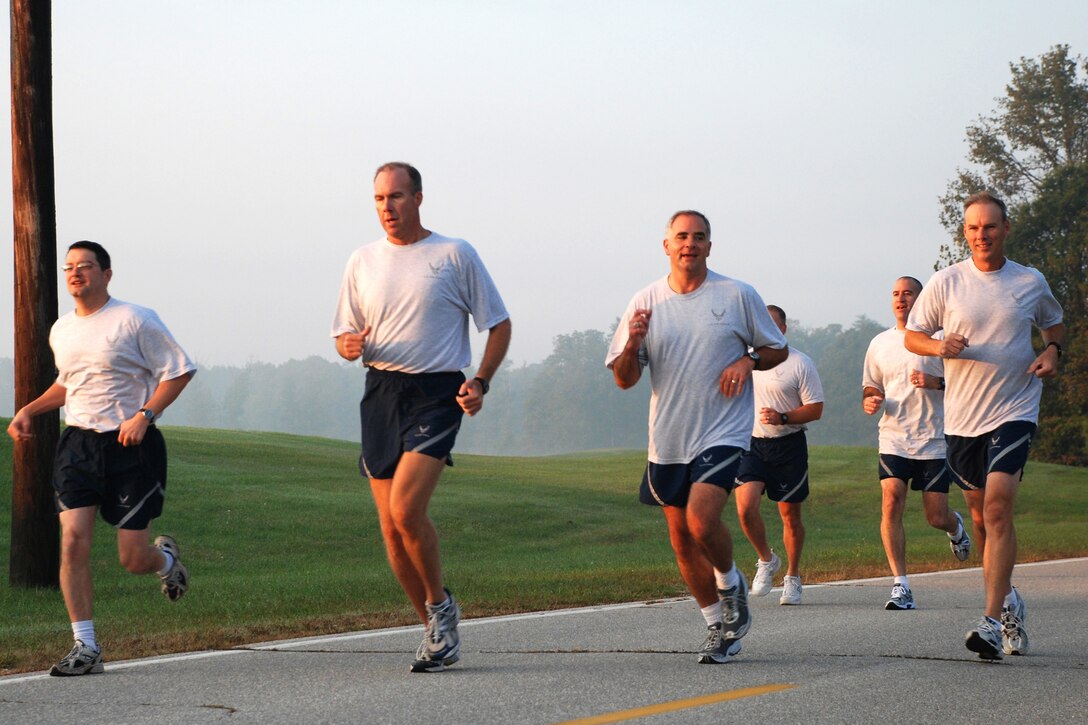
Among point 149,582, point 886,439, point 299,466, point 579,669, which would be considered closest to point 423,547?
point 579,669

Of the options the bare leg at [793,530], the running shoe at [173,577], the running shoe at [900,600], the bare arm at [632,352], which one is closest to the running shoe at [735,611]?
the bare arm at [632,352]

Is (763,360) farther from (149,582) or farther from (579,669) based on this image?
(149,582)

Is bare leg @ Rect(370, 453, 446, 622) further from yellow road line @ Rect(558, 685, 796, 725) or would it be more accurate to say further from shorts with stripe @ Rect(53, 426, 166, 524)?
yellow road line @ Rect(558, 685, 796, 725)

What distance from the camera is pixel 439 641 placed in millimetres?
7699

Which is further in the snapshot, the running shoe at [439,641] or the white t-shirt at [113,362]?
the white t-shirt at [113,362]

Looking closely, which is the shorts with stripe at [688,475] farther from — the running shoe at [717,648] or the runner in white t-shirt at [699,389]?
the running shoe at [717,648]

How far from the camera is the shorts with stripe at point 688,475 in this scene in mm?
7879

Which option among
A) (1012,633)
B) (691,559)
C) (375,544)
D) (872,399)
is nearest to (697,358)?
(691,559)

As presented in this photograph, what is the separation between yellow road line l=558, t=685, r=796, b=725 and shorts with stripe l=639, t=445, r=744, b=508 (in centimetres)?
129

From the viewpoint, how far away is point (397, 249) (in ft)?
26.0

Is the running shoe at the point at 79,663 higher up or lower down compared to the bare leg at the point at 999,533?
lower down

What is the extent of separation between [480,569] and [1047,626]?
9.74 metres

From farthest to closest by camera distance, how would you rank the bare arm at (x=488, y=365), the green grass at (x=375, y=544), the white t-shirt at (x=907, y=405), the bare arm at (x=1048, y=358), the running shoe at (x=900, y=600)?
the white t-shirt at (x=907, y=405) < the green grass at (x=375, y=544) < the running shoe at (x=900, y=600) < the bare arm at (x=1048, y=358) < the bare arm at (x=488, y=365)

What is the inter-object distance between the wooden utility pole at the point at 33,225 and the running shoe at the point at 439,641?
6.64 metres
